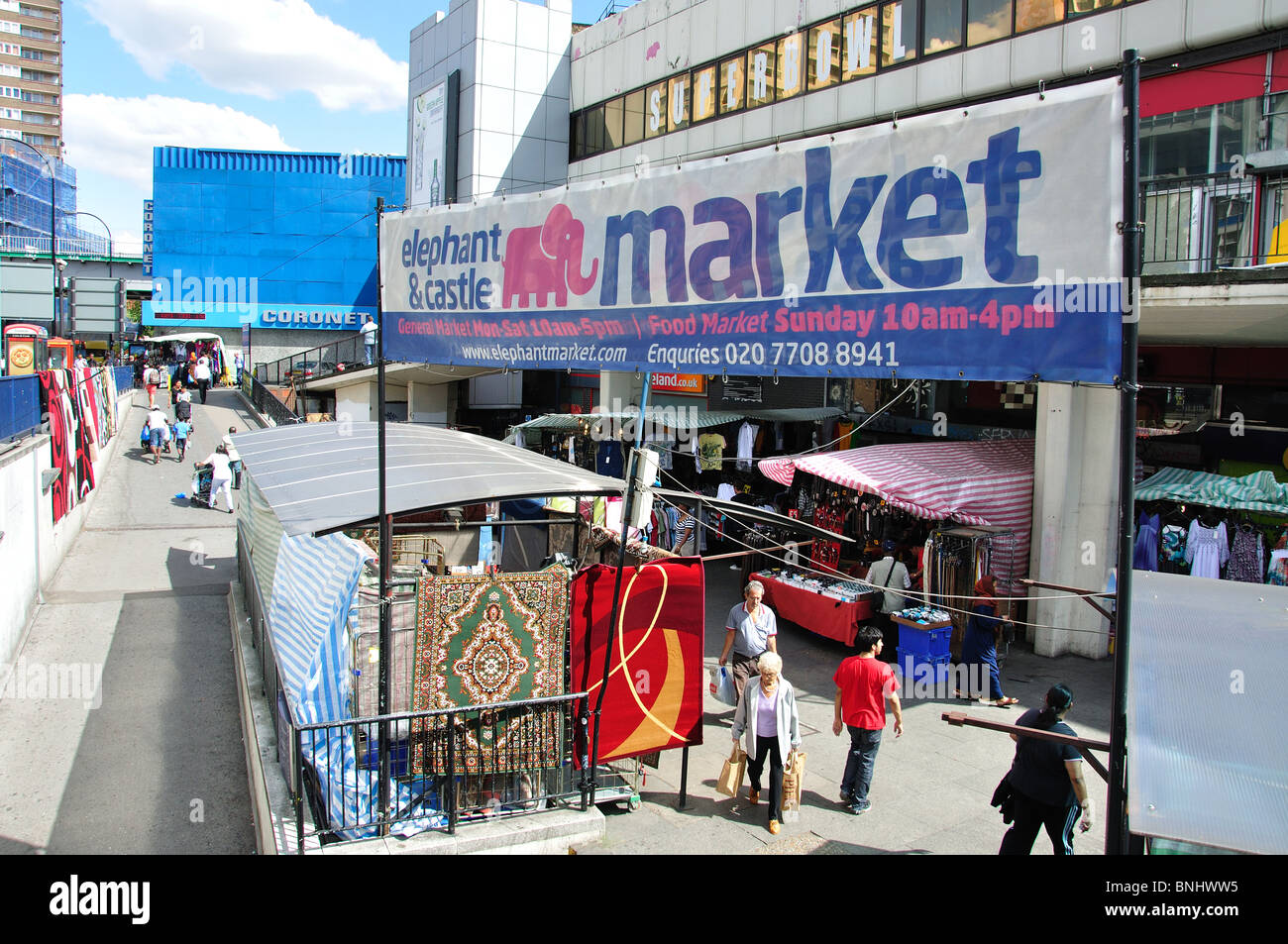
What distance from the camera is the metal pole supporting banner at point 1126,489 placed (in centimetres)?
448

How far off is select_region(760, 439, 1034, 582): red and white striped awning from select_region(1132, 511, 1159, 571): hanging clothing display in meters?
1.38

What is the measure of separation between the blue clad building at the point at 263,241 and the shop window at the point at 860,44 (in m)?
35.7

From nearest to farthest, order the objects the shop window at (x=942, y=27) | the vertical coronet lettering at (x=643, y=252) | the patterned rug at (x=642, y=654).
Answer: the patterned rug at (x=642, y=654), the vertical coronet lettering at (x=643, y=252), the shop window at (x=942, y=27)

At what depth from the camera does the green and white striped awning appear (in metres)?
11.7

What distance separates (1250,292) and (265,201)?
5108 centimetres

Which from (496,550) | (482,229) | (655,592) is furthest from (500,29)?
(655,592)

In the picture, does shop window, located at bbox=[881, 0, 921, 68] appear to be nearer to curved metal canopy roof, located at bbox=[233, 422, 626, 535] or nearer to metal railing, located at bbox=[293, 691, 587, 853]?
curved metal canopy roof, located at bbox=[233, 422, 626, 535]

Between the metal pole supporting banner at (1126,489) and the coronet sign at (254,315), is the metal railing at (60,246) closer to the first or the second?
the coronet sign at (254,315)

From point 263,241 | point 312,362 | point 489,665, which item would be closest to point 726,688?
point 489,665

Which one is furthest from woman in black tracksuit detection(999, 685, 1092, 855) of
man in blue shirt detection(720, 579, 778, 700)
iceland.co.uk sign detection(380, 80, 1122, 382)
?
man in blue shirt detection(720, 579, 778, 700)

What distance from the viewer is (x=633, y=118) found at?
89.0ft

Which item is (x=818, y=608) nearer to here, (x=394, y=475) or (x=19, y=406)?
(x=394, y=475)

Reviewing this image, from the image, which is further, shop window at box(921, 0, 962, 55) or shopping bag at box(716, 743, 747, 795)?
shop window at box(921, 0, 962, 55)
